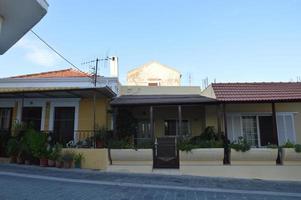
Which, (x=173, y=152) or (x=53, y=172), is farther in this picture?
(x=173, y=152)

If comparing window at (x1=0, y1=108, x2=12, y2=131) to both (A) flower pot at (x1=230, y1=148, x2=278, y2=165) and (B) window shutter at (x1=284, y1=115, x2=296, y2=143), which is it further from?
(B) window shutter at (x1=284, y1=115, x2=296, y2=143)

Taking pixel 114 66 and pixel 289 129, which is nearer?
pixel 289 129

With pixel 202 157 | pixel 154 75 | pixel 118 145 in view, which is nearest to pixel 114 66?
pixel 118 145

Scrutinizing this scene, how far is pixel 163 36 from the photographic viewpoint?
1592 cm

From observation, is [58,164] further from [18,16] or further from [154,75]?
[154,75]

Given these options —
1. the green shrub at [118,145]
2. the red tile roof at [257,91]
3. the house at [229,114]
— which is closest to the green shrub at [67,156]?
the green shrub at [118,145]

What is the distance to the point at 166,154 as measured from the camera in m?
13.3

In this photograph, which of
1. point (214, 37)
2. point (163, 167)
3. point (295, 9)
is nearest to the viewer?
point (295, 9)

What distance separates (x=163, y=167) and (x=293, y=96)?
23.7 ft

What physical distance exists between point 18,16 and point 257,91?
12.7 metres

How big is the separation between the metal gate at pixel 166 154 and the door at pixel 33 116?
6934 mm

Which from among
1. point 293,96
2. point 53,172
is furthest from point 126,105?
point 293,96

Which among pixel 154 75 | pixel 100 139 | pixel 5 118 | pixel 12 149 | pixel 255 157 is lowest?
pixel 255 157

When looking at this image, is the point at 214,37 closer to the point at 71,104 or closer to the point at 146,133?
the point at 146,133
